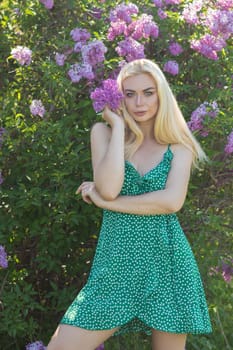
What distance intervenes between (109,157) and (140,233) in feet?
1.12

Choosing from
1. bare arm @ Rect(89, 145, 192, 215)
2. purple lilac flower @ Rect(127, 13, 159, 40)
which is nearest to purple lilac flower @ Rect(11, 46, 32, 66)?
purple lilac flower @ Rect(127, 13, 159, 40)

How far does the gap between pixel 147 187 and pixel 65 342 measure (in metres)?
0.74

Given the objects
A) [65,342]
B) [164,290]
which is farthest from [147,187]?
[65,342]

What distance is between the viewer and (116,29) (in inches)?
195

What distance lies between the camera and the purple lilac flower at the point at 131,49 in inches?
191

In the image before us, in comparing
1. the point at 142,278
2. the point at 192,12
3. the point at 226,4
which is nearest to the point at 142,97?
the point at 142,278

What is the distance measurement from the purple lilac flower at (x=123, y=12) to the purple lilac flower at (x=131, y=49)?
0.53 ft

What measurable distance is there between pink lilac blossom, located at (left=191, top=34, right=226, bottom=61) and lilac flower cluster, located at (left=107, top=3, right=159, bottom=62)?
25cm

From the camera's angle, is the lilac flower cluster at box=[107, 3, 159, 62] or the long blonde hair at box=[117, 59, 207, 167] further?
the lilac flower cluster at box=[107, 3, 159, 62]

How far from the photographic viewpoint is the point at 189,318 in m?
3.83

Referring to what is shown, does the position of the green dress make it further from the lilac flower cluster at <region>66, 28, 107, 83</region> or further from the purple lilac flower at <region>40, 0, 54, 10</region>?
the purple lilac flower at <region>40, 0, 54, 10</region>

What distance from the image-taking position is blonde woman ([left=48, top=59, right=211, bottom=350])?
3.77 metres

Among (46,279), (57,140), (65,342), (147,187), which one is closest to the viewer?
(65,342)

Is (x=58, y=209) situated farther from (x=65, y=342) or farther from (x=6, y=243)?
(x=65, y=342)
